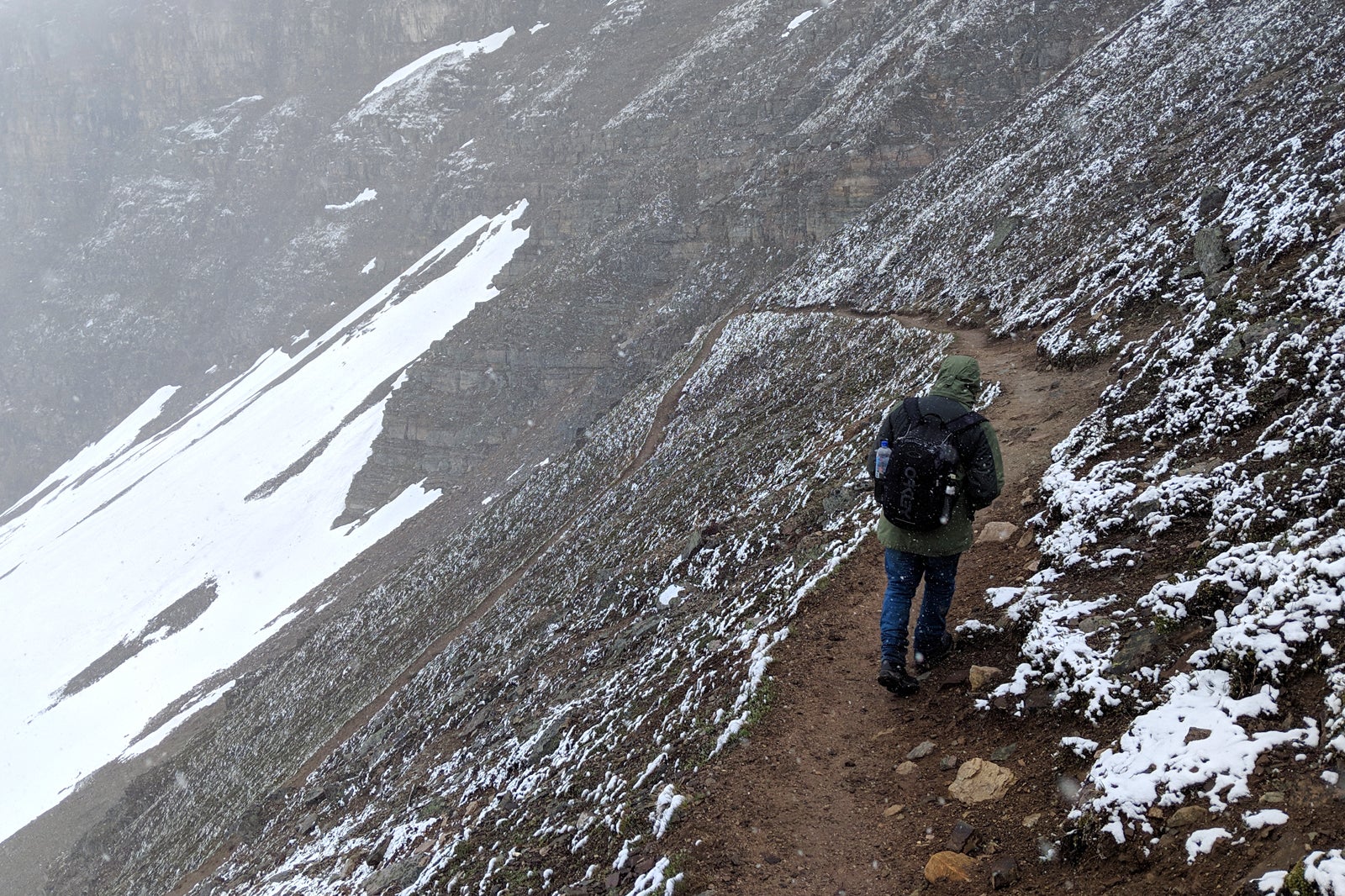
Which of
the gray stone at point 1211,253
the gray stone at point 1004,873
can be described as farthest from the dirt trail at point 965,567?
the gray stone at point 1211,253

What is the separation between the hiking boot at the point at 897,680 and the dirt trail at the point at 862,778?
9 centimetres

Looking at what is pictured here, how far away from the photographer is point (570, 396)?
58.3 metres

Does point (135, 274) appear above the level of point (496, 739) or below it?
above

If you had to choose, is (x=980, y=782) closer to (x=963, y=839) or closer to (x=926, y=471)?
(x=963, y=839)

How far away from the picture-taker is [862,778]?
20.1ft

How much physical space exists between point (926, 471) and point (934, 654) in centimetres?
175

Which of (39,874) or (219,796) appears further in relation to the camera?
(39,874)

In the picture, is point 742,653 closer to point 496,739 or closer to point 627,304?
point 496,739

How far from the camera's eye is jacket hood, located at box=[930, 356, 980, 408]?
259 inches

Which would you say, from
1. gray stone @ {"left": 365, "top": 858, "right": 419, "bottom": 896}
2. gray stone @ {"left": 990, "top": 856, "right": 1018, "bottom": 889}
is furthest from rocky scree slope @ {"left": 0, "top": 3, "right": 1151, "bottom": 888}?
gray stone @ {"left": 990, "top": 856, "right": 1018, "bottom": 889}

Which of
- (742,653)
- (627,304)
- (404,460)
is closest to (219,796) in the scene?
(742,653)

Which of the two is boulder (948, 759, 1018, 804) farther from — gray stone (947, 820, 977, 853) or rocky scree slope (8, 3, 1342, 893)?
rocky scree slope (8, 3, 1342, 893)

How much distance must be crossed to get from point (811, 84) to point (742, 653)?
60.6m

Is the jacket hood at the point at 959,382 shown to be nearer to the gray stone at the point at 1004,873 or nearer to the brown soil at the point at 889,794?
the brown soil at the point at 889,794
